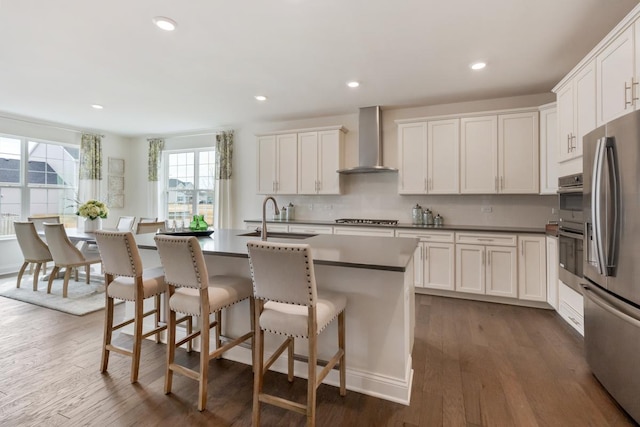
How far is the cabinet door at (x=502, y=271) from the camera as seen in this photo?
3.65 metres

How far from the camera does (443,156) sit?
166 inches

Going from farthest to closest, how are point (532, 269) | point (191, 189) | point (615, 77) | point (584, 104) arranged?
1. point (191, 189)
2. point (532, 269)
3. point (584, 104)
4. point (615, 77)

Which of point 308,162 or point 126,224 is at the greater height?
point 308,162

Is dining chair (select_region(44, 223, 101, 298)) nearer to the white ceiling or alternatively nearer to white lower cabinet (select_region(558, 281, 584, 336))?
the white ceiling

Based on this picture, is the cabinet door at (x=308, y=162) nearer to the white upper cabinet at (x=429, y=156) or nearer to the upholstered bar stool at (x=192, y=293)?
the white upper cabinet at (x=429, y=156)

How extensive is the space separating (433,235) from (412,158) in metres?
1.14

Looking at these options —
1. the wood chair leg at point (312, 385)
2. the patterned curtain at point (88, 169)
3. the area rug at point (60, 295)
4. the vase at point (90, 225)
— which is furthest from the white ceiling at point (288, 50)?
the area rug at point (60, 295)

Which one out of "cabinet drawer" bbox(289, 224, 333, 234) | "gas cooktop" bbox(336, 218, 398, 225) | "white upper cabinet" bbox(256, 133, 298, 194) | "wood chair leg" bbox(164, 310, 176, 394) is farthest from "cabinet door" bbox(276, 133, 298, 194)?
"wood chair leg" bbox(164, 310, 176, 394)

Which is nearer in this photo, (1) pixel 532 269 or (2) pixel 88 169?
(1) pixel 532 269

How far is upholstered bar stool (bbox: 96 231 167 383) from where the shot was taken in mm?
2053

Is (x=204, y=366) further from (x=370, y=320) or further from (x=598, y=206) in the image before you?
(x=598, y=206)

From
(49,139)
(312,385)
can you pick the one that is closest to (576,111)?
(312,385)

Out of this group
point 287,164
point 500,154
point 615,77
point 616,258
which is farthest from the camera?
point 287,164

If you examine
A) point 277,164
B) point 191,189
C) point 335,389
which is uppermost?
point 277,164
